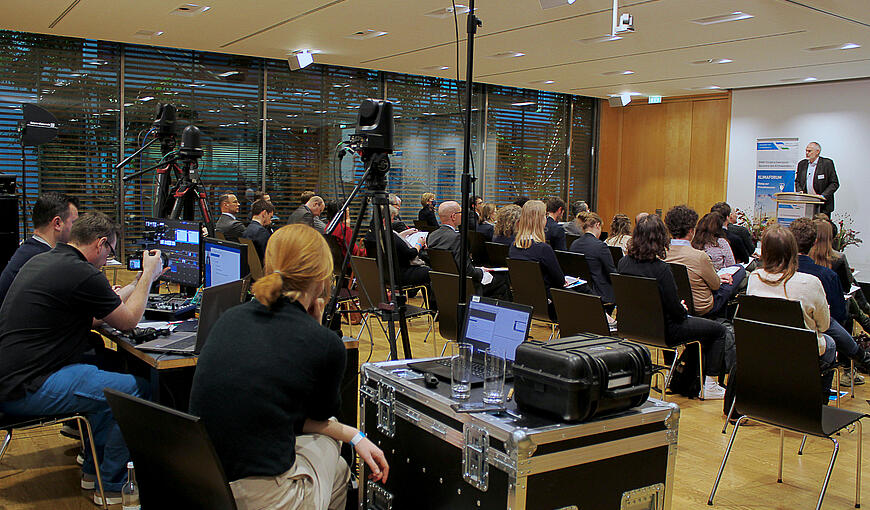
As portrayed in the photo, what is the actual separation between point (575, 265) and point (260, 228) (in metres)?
2.87

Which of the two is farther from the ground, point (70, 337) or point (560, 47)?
point (560, 47)

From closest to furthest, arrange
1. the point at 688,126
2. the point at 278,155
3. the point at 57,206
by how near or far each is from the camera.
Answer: the point at 57,206 → the point at 278,155 → the point at 688,126

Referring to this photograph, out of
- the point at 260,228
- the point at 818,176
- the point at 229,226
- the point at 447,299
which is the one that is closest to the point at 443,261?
the point at 447,299

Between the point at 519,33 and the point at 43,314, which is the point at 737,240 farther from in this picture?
the point at 43,314

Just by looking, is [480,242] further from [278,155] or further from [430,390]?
[430,390]

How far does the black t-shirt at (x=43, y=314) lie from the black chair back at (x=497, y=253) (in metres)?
4.41

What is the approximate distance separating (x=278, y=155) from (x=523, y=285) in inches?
245

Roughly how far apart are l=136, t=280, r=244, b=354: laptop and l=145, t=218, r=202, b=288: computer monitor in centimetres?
78

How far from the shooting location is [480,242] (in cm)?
780

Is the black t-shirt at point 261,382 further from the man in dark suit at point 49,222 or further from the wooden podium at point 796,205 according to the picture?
the wooden podium at point 796,205

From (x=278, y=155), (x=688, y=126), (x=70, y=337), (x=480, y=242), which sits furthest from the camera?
(x=688, y=126)

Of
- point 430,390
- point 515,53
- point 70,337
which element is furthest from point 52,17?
point 430,390

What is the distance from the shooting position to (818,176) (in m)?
11.0

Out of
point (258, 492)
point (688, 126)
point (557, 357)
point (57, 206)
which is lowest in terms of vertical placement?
point (258, 492)
